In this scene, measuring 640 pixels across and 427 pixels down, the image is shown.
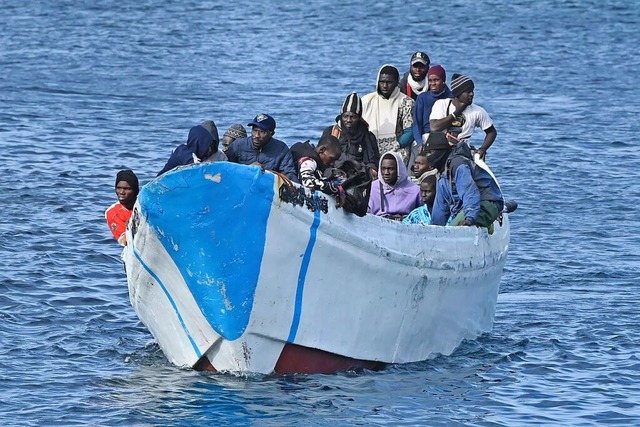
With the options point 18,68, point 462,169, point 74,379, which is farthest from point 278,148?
point 18,68

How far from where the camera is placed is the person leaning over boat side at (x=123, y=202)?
1366cm

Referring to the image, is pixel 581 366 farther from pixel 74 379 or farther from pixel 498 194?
pixel 74 379

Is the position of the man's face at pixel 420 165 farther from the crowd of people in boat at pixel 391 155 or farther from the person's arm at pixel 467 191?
the person's arm at pixel 467 191

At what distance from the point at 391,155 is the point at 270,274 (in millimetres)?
2883

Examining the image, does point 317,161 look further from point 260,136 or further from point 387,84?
point 387,84

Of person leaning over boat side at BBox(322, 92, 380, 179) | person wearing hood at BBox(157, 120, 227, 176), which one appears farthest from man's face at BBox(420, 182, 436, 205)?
person wearing hood at BBox(157, 120, 227, 176)

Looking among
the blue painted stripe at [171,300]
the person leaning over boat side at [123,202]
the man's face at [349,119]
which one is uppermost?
the man's face at [349,119]

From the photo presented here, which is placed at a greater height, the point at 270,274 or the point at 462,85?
the point at 462,85

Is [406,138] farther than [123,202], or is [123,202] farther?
[406,138]

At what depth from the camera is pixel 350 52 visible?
47.8 m

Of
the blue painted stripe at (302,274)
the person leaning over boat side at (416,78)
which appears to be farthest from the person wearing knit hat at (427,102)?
the blue painted stripe at (302,274)

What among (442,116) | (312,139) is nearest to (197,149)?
(442,116)

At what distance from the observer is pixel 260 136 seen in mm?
14547

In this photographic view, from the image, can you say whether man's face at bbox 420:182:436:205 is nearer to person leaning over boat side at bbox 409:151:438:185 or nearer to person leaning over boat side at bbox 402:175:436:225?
person leaning over boat side at bbox 402:175:436:225
